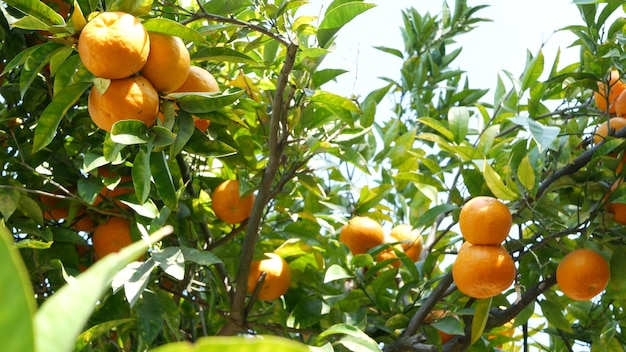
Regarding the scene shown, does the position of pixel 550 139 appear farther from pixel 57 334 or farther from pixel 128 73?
pixel 57 334

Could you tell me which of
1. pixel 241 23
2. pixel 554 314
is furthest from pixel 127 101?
pixel 554 314

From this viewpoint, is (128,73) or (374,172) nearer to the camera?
(128,73)

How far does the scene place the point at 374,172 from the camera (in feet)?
7.50

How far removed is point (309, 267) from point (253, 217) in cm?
43

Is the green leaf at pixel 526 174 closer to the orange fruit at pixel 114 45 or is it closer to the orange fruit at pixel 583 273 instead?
the orange fruit at pixel 583 273

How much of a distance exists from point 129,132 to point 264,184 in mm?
417

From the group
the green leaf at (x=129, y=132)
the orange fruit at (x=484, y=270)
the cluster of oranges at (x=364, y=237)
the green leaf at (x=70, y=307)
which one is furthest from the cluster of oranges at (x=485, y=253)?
the green leaf at (x=70, y=307)

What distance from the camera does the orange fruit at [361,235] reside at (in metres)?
2.09

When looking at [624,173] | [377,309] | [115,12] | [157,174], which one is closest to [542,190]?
[624,173]

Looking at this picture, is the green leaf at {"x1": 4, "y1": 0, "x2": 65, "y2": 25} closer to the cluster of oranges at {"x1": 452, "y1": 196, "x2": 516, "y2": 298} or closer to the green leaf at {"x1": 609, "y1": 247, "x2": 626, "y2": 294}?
the cluster of oranges at {"x1": 452, "y1": 196, "x2": 516, "y2": 298}

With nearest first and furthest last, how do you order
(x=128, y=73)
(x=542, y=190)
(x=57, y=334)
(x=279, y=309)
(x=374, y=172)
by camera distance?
(x=57, y=334) < (x=128, y=73) < (x=542, y=190) < (x=279, y=309) < (x=374, y=172)

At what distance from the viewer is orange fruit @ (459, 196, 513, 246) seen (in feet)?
5.02

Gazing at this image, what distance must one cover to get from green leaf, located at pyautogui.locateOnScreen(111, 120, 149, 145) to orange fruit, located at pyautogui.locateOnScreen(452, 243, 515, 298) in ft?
2.27

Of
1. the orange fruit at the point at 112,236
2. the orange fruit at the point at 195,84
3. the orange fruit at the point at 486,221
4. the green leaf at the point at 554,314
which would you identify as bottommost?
the green leaf at the point at 554,314
